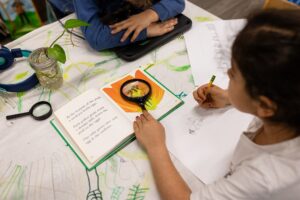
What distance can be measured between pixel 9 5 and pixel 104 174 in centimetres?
155

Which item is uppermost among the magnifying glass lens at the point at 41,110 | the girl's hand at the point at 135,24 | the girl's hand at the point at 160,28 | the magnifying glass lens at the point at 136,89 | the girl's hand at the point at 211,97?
the girl's hand at the point at 135,24

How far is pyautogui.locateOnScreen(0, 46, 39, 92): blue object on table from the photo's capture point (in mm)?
792

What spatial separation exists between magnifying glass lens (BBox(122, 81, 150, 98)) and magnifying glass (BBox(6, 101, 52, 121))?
21 cm

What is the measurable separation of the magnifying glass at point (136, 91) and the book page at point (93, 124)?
0.18 feet

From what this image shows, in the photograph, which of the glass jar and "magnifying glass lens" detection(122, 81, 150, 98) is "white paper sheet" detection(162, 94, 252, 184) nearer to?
"magnifying glass lens" detection(122, 81, 150, 98)

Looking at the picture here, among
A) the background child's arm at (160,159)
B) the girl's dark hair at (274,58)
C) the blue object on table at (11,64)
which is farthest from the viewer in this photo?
the blue object on table at (11,64)

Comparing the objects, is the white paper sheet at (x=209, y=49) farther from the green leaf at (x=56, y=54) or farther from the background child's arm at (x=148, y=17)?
the green leaf at (x=56, y=54)

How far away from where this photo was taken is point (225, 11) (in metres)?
2.08

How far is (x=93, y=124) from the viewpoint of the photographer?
70 cm

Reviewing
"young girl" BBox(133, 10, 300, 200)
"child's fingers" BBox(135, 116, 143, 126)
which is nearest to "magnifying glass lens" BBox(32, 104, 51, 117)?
"child's fingers" BBox(135, 116, 143, 126)

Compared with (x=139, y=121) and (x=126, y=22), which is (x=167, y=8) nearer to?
(x=126, y=22)

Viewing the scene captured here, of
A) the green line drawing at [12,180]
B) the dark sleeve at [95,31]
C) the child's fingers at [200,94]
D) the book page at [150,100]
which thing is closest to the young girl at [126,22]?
the dark sleeve at [95,31]

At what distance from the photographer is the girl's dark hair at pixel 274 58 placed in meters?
0.39

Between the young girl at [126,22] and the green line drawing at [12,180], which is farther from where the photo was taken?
the young girl at [126,22]
